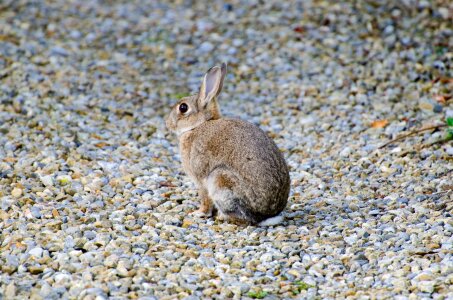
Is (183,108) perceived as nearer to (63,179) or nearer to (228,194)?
(228,194)

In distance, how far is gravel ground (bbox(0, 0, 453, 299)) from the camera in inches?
233

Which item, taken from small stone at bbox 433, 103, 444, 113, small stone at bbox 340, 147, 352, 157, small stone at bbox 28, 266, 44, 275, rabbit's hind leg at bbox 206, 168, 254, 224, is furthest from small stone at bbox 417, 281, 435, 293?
small stone at bbox 433, 103, 444, 113

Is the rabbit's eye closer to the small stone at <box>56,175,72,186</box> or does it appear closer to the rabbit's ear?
the rabbit's ear

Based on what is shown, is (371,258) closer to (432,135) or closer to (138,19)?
(432,135)

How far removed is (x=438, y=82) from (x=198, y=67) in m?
3.54

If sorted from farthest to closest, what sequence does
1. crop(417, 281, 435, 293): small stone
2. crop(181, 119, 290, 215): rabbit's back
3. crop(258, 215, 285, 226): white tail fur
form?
crop(258, 215, 285, 226): white tail fur → crop(181, 119, 290, 215): rabbit's back → crop(417, 281, 435, 293): small stone

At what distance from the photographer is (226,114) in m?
10.3

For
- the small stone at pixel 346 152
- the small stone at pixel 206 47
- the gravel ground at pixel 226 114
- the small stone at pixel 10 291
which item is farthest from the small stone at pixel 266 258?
the small stone at pixel 206 47

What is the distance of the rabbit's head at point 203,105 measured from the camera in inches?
299

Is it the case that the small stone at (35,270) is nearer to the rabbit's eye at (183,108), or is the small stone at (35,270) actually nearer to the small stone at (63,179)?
the small stone at (63,179)

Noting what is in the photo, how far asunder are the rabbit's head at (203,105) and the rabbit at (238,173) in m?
0.28

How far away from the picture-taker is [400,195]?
24.8 feet

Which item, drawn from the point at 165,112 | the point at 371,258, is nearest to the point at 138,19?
the point at 165,112

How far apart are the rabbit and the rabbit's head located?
278 millimetres
